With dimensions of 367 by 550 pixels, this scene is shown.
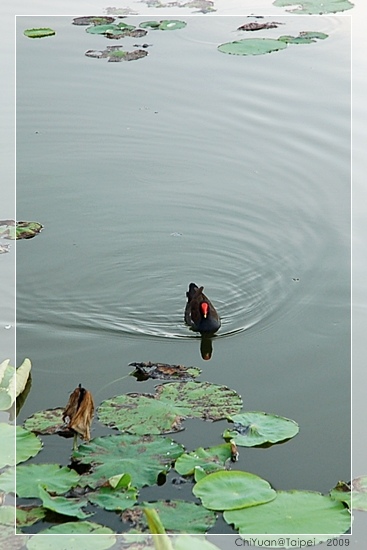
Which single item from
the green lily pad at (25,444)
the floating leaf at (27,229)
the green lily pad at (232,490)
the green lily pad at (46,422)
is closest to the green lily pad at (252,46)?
the floating leaf at (27,229)

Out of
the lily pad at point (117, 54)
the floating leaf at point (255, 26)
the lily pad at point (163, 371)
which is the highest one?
the floating leaf at point (255, 26)

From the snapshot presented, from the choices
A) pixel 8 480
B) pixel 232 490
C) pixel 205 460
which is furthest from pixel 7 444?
pixel 232 490

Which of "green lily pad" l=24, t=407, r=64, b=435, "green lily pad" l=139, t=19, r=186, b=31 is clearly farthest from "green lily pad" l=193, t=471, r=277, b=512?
"green lily pad" l=139, t=19, r=186, b=31

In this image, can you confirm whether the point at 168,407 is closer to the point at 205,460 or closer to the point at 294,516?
the point at 205,460

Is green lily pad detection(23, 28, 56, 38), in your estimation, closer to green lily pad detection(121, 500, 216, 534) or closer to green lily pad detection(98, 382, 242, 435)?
green lily pad detection(98, 382, 242, 435)

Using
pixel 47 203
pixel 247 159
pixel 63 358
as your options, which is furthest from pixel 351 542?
pixel 247 159

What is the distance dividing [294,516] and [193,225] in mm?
4152

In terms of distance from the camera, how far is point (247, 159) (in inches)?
380

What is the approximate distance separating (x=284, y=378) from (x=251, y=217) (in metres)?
2.54

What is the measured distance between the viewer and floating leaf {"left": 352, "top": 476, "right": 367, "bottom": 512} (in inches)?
189

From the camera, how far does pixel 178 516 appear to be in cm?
465

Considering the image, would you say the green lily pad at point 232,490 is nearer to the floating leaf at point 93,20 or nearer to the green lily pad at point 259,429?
the green lily pad at point 259,429

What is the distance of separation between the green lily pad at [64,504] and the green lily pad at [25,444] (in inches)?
16.5

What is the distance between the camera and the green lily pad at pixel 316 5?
1352 centimetres
